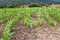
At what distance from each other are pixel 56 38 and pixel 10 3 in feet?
18.5

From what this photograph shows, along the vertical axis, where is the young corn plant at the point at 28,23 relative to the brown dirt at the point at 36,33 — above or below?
above

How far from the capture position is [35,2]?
9711mm

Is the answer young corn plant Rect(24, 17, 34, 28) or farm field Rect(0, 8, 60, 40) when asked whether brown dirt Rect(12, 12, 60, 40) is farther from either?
young corn plant Rect(24, 17, 34, 28)

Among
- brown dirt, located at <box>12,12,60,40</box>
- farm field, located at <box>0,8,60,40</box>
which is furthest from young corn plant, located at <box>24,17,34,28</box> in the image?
brown dirt, located at <box>12,12,60,40</box>

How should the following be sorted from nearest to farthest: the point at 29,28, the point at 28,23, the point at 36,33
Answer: the point at 36,33 → the point at 29,28 → the point at 28,23

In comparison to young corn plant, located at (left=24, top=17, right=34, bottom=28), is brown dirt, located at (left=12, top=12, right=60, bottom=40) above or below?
below

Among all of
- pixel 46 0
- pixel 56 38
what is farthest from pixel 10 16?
pixel 46 0

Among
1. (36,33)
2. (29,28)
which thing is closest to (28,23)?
(29,28)

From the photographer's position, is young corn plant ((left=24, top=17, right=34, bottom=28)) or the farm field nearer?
the farm field

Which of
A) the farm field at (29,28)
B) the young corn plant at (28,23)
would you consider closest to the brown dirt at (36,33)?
the farm field at (29,28)

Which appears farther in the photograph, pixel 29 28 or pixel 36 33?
pixel 29 28

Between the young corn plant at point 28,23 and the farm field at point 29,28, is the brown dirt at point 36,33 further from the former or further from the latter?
the young corn plant at point 28,23

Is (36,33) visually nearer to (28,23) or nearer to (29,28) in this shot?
(29,28)

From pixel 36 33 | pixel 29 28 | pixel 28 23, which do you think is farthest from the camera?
pixel 28 23
